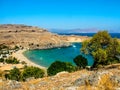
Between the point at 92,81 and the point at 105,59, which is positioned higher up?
the point at 92,81

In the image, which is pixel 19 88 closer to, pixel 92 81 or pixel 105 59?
pixel 92 81

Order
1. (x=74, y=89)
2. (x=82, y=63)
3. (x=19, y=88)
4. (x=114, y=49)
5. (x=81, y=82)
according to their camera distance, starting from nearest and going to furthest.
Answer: (x=74, y=89) → (x=81, y=82) → (x=19, y=88) → (x=114, y=49) → (x=82, y=63)

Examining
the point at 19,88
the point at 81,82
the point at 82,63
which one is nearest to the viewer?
the point at 81,82

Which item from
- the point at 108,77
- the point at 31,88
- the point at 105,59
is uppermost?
the point at 108,77

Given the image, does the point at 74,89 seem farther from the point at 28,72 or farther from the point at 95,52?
the point at 28,72

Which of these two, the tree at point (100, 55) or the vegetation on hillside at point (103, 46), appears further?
the vegetation on hillside at point (103, 46)

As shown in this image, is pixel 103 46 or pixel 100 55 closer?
pixel 100 55

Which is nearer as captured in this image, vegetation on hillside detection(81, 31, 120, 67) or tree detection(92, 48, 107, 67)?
tree detection(92, 48, 107, 67)

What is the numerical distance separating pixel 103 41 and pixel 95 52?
3.07 meters

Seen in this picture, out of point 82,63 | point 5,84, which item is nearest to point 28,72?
point 82,63

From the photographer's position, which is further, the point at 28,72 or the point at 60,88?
the point at 28,72

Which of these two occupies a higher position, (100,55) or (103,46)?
(103,46)

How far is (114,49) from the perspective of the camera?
2298 inches

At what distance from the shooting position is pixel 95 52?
2317 inches
